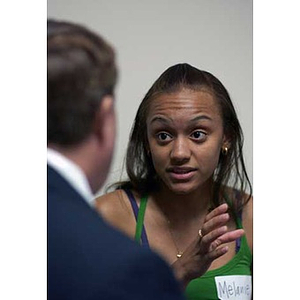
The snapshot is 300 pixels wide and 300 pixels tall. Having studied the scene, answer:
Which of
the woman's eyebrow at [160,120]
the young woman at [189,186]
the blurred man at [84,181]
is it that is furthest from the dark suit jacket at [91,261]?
the woman's eyebrow at [160,120]

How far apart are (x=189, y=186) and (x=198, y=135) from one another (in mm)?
103

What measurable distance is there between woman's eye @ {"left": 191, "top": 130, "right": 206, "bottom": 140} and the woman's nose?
2 centimetres

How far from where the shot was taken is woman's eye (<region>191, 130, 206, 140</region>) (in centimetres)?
148

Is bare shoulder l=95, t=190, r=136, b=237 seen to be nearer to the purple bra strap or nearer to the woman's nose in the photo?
the purple bra strap

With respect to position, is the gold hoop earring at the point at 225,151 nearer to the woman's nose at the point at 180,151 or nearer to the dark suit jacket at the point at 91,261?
Result: the woman's nose at the point at 180,151

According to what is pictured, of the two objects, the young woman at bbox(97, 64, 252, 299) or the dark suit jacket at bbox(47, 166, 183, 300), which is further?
the young woman at bbox(97, 64, 252, 299)

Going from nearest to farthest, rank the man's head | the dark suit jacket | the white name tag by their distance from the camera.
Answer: the dark suit jacket → the man's head → the white name tag

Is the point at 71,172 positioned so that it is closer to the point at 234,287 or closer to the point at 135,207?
the point at 135,207

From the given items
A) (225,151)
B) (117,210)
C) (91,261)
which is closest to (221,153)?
(225,151)

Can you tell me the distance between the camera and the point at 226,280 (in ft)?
4.94

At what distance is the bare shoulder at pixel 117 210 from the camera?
1.46 m

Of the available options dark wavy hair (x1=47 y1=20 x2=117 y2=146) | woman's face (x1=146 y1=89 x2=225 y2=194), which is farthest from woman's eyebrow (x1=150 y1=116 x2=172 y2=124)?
dark wavy hair (x1=47 y1=20 x2=117 y2=146)

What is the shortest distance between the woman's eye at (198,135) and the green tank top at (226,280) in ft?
0.51
